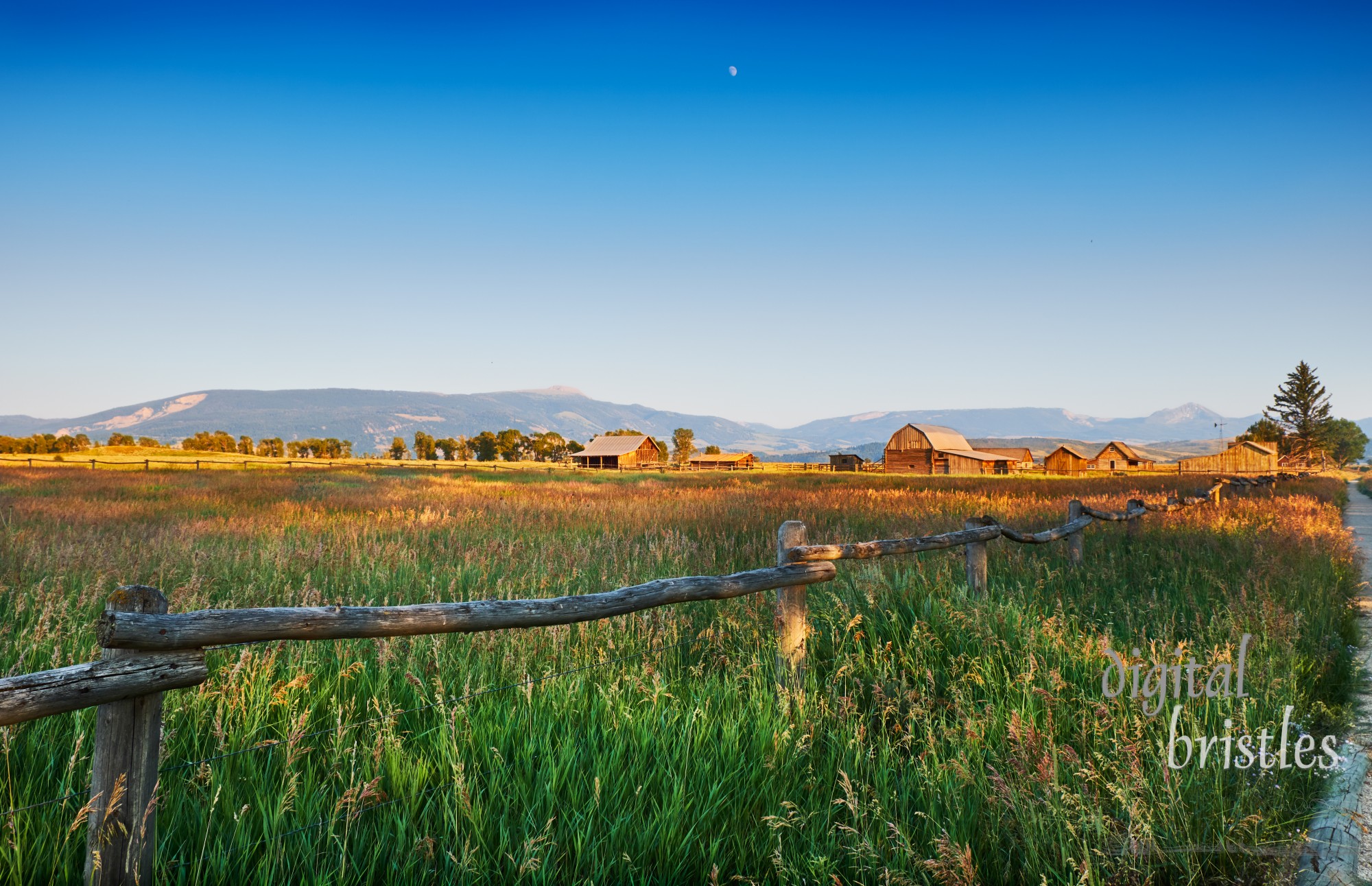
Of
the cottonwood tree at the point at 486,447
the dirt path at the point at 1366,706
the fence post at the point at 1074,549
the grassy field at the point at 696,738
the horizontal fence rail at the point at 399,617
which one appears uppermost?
the cottonwood tree at the point at 486,447

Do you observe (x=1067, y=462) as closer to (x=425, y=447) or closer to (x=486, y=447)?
(x=486, y=447)

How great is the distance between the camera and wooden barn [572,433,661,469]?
316ft

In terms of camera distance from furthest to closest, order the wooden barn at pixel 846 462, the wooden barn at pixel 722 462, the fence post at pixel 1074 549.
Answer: the wooden barn at pixel 722 462 → the wooden barn at pixel 846 462 → the fence post at pixel 1074 549

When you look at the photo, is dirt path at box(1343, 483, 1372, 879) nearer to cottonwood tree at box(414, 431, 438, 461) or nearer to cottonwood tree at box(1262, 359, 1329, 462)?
cottonwood tree at box(1262, 359, 1329, 462)

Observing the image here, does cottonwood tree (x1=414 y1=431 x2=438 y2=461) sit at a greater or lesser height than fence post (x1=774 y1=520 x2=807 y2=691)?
greater

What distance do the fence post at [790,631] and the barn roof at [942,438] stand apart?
80.8 meters

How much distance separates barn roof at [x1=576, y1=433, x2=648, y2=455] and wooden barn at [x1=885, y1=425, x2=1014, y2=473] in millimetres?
35272

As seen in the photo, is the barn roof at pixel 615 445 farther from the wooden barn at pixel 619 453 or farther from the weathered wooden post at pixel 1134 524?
the weathered wooden post at pixel 1134 524

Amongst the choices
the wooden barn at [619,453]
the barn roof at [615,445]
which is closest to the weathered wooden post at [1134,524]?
the wooden barn at [619,453]

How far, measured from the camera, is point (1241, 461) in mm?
72062

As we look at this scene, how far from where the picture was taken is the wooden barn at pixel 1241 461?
7031 centimetres

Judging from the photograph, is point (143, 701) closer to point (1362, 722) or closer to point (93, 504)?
point (1362, 722)

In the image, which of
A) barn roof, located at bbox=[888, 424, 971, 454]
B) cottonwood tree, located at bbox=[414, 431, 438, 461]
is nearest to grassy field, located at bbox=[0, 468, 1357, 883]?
barn roof, located at bbox=[888, 424, 971, 454]

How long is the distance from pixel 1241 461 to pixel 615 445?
74.9m
